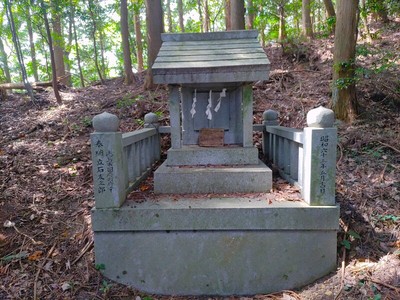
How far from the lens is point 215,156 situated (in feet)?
14.7

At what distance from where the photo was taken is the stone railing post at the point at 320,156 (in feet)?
10.2

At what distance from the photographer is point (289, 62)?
31.5 ft

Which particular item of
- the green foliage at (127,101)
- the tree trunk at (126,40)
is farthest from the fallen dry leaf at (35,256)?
the tree trunk at (126,40)

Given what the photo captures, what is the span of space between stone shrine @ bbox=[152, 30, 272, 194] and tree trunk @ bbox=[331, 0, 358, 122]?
7.00ft

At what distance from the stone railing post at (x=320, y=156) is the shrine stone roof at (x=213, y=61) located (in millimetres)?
1040

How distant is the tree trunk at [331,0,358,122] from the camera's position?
217 inches

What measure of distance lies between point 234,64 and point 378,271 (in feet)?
9.71

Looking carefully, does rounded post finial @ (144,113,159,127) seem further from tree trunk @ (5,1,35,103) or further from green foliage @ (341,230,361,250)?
tree trunk @ (5,1,35,103)

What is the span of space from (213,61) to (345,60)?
10.2ft

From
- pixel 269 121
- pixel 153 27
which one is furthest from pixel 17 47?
pixel 269 121

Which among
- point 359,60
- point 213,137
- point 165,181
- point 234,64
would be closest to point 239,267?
point 165,181

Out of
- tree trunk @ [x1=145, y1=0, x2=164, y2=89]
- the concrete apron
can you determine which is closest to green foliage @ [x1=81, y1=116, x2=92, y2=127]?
tree trunk @ [x1=145, y1=0, x2=164, y2=89]

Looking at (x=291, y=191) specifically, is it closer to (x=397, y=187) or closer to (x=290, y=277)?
(x=290, y=277)

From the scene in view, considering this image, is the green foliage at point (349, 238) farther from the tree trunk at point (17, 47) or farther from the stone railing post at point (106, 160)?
the tree trunk at point (17, 47)
